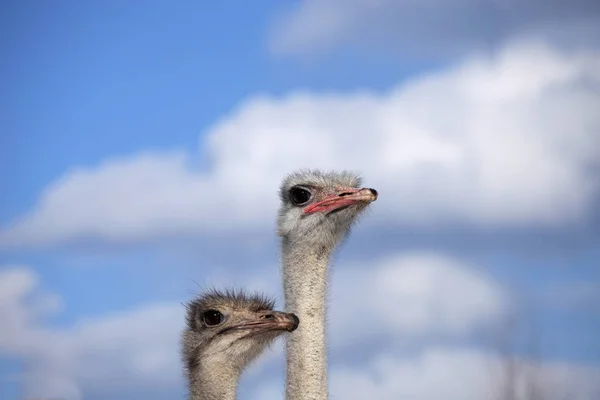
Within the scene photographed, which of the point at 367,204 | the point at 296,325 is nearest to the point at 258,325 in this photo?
the point at 296,325

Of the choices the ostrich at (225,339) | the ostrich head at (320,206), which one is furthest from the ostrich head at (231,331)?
the ostrich head at (320,206)

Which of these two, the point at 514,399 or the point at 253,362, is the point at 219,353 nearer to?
the point at 253,362

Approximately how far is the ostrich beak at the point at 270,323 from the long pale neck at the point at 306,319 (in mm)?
441

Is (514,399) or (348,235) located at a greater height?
(348,235)

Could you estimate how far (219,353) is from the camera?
16.7 metres

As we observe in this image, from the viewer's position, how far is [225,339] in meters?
16.7

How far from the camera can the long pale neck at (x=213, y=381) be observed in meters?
16.5

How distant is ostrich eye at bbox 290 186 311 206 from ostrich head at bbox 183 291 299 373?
1240 mm

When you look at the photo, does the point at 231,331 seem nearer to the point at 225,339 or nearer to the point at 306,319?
the point at 225,339

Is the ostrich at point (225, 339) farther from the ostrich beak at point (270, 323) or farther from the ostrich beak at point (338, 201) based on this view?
the ostrich beak at point (338, 201)

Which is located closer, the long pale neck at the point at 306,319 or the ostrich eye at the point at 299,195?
the long pale neck at the point at 306,319

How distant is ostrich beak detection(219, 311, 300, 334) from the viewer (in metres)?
16.5

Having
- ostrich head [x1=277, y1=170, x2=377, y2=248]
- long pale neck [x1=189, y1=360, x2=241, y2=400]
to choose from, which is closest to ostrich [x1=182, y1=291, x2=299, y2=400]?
long pale neck [x1=189, y1=360, x2=241, y2=400]

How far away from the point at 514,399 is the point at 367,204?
6.85ft
